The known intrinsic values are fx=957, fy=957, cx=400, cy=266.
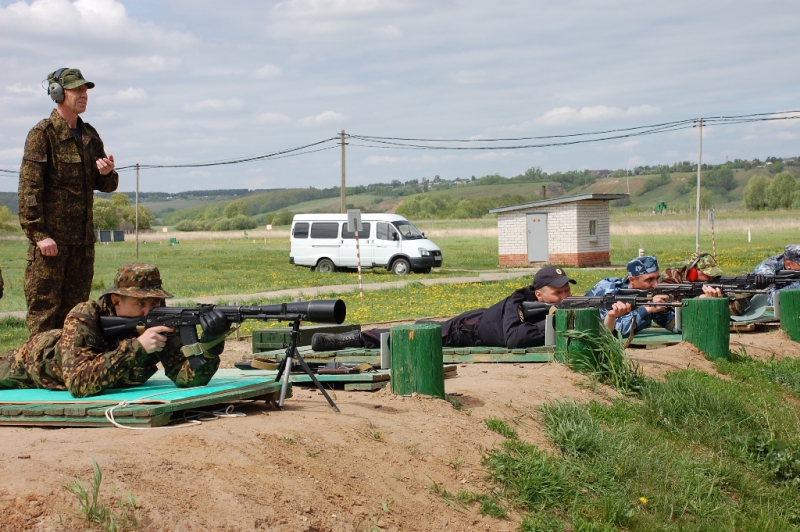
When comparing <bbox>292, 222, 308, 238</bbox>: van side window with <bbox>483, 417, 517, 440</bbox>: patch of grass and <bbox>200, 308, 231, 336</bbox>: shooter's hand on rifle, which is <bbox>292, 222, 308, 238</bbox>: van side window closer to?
<bbox>483, 417, 517, 440</bbox>: patch of grass

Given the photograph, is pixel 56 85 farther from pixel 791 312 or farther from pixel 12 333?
pixel 791 312

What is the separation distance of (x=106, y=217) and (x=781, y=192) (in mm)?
76280

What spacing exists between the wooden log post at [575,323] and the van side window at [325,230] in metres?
25.9

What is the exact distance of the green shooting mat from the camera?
5832 mm

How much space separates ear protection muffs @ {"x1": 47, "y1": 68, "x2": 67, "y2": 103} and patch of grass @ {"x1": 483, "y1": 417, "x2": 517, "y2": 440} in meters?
4.24

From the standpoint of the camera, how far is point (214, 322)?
20.3 feet

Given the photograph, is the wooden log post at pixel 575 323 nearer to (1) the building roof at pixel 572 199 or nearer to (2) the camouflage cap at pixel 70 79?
(2) the camouflage cap at pixel 70 79

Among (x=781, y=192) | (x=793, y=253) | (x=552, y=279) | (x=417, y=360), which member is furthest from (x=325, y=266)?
(x=781, y=192)

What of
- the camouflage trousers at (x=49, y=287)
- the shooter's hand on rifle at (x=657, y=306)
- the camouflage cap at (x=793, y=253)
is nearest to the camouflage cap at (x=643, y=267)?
the shooter's hand on rifle at (x=657, y=306)

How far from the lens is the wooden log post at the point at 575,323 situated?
8.86 m

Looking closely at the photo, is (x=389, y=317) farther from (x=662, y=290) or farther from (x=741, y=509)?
(x=741, y=509)

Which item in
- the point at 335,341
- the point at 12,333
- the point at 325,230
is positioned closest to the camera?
the point at 335,341

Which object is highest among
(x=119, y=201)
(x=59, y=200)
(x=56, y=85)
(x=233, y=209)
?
(x=233, y=209)

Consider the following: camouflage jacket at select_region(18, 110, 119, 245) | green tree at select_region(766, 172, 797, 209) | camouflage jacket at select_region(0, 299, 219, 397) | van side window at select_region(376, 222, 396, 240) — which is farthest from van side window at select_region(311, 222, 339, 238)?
green tree at select_region(766, 172, 797, 209)
